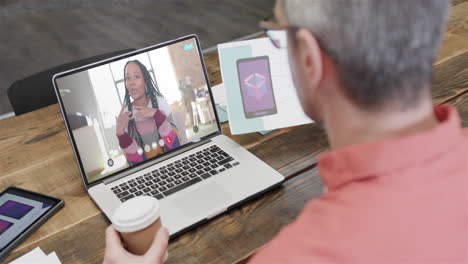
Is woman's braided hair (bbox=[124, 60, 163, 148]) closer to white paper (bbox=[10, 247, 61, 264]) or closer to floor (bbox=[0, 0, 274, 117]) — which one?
white paper (bbox=[10, 247, 61, 264])

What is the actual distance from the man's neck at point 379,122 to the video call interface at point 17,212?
29.7 inches

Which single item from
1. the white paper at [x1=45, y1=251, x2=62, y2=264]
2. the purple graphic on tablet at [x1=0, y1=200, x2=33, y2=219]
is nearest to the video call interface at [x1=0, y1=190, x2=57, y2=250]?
the purple graphic on tablet at [x1=0, y1=200, x2=33, y2=219]

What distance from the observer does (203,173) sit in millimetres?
1150

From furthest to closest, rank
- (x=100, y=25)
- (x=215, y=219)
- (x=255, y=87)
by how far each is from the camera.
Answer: (x=100, y=25) < (x=255, y=87) < (x=215, y=219)

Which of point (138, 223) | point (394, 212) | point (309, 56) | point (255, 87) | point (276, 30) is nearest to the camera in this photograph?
point (394, 212)

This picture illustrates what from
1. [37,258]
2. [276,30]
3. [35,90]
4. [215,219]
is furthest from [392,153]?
[35,90]

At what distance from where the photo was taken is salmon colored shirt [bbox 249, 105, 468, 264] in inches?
21.9

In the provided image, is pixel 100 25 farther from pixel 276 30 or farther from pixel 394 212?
pixel 394 212

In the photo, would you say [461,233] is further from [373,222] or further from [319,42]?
[319,42]

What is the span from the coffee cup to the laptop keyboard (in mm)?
247

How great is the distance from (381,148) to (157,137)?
28.6 inches

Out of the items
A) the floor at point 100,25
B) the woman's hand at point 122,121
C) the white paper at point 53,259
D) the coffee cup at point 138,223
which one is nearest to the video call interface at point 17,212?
the white paper at point 53,259

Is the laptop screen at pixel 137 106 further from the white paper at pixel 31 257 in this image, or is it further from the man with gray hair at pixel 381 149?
the man with gray hair at pixel 381 149

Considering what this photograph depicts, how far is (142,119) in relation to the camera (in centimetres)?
119
